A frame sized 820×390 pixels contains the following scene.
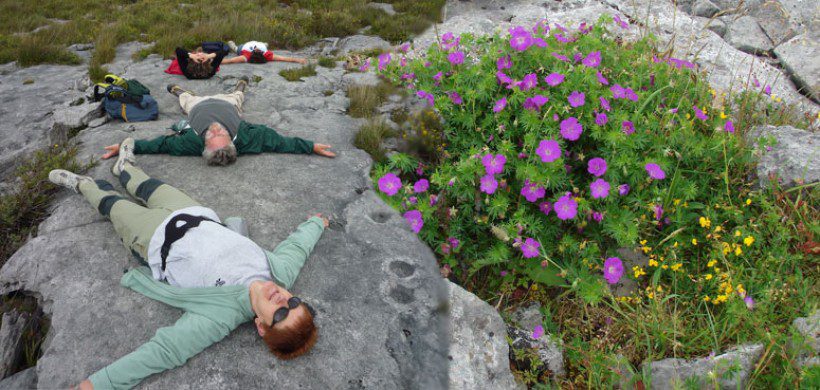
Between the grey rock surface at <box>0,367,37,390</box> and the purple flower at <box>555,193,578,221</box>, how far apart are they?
10.9 feet

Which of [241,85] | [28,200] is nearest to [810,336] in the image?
[28,200]

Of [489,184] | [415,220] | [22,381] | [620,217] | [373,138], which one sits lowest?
[373,138]

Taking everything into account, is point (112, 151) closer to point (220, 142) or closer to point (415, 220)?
point (220, 142)

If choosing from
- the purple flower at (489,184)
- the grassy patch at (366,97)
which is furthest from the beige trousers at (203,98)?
the purple flower at (489,184)

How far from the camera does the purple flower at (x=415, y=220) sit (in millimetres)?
3525

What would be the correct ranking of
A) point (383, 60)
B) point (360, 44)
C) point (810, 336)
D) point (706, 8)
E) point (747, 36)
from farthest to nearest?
point (360, 44), point (706, 8), point (747, 36), point (383, 60), point (810, 336)

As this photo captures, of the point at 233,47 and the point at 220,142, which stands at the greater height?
the point at 220,142

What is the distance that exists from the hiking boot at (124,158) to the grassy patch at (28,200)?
32 cm

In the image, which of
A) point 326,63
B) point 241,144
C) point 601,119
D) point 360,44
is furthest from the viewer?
point 360,44

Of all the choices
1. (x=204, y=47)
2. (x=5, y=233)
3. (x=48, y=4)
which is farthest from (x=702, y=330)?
(x=48, y=4)

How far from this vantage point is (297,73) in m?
6.86

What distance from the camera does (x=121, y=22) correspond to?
9461 mm

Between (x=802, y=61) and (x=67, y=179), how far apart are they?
831cm

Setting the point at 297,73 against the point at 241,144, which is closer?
the point at 241,144
